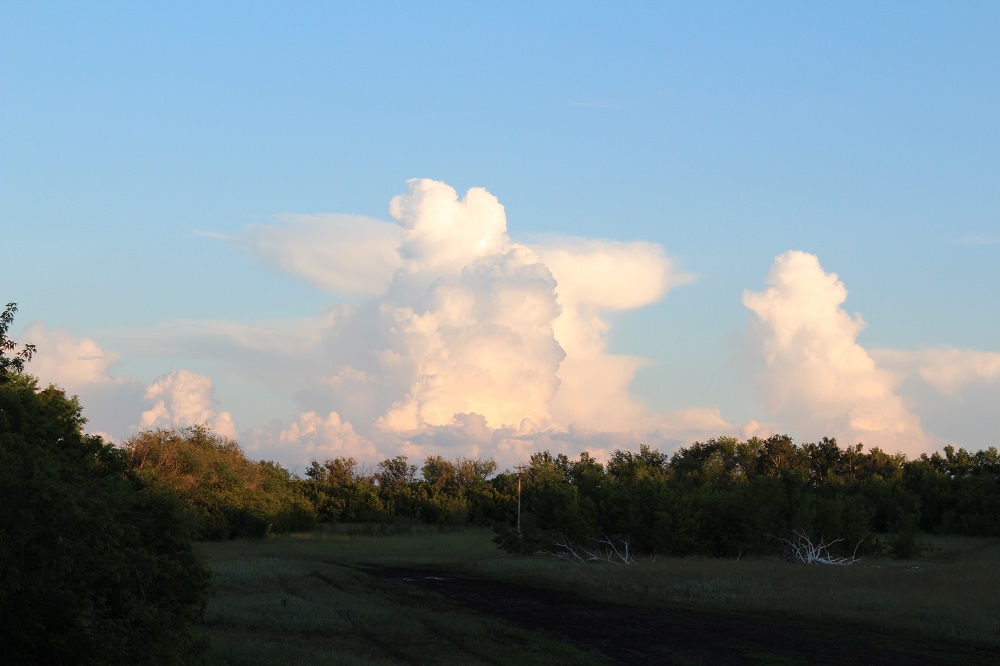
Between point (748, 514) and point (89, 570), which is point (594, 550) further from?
point (89, 570)

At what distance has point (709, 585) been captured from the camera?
92.2 feet

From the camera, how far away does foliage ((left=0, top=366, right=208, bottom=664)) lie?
12.3 metres

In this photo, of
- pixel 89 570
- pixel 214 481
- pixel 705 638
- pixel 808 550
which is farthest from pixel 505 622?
pixel 214 481

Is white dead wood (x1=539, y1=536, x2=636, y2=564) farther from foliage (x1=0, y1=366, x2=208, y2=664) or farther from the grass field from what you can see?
foliage (x1=0, y1=366, x2=208, y2=664)

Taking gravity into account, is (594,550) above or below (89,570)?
below

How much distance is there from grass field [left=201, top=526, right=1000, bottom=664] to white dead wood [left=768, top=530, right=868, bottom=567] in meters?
1.49

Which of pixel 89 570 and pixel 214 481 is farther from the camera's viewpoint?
pixel 214 481

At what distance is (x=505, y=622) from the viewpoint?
881 inches

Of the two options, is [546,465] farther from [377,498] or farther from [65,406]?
[65,406]

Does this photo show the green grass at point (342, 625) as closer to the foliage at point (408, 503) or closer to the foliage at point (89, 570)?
the foliage at point (89, 570)

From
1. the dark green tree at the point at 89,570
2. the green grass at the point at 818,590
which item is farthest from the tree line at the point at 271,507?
the green grass at the point at 818,590

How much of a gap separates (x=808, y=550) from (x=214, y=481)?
39246 mm

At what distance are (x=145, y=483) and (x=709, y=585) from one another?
1695 centimetres

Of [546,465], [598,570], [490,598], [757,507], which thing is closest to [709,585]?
[490,598]
